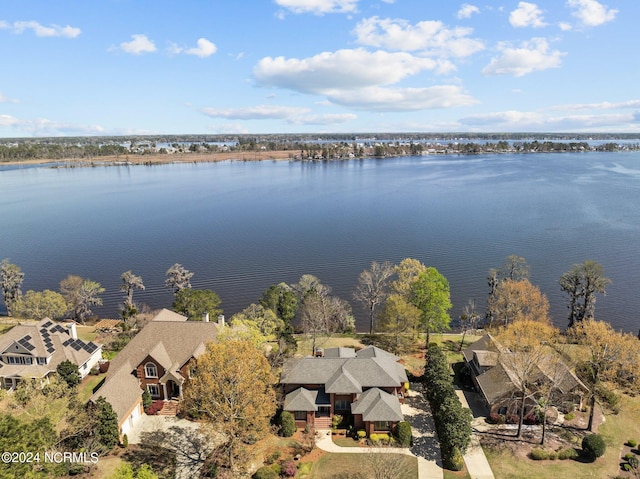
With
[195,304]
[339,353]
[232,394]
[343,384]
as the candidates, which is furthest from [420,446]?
[195,304]

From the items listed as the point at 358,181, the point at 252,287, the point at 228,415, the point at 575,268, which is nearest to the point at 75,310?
the point at 252,287

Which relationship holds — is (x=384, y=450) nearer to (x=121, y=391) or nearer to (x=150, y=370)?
(x=150, y=370)

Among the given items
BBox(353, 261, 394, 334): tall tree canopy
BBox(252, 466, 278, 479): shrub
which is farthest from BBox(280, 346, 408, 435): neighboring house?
BBox(353, 261, 394, 334): tall tree canopy

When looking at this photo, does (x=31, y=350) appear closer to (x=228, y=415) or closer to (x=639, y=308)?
(x=228, y=415)

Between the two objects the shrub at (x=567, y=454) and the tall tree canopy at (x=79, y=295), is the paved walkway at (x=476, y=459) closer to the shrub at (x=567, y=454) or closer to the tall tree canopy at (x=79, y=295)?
the shrub at (x=567, y=454)

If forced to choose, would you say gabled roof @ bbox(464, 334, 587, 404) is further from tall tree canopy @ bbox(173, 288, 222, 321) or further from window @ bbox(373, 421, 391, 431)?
tall tree canopy @ bbox(173, 288, 222, 321)

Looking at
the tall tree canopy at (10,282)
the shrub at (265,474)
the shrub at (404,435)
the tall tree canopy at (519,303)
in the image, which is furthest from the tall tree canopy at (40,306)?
the tall tree canopy at (519,303)
